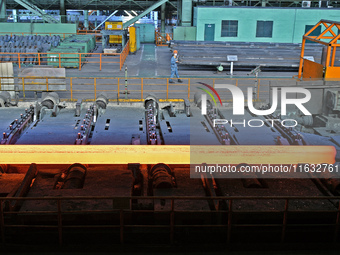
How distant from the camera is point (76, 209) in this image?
24.8 ft

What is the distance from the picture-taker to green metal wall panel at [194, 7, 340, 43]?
95.2ft

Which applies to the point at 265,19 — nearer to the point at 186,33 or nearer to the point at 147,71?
the point at 186,33

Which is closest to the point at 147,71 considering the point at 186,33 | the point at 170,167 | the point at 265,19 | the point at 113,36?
the point at 186,33

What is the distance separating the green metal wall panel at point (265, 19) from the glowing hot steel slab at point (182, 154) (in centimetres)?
2126

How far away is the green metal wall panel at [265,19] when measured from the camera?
29.0 metres

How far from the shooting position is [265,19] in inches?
1155

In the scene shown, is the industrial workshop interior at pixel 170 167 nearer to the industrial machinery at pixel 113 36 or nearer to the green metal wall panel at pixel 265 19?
the green metal wall panel at pixel 265 19

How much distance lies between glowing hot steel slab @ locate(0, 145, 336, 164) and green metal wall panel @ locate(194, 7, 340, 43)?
21.3m

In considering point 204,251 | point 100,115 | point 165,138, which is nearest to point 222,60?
point 100,115

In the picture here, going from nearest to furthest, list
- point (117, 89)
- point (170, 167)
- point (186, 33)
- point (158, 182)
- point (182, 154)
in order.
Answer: point (158, 182), point (182, 154), point (170, 167), point (117, 89), point (186, 33)

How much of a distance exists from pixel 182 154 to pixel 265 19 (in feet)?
73.6

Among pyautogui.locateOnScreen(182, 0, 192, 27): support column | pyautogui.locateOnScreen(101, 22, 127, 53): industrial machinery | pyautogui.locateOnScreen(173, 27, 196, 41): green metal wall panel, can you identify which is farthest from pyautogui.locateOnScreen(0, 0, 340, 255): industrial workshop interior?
pyautogui.locateOnScreen(182, 0, 192, 27): support column

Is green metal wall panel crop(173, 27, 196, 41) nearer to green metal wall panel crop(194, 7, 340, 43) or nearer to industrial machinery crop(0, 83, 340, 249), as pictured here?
green metal wall panel crop(194, 7, 340, 43)

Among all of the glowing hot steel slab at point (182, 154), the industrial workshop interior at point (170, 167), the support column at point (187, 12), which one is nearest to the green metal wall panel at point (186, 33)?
the support column at point (187, 12)
